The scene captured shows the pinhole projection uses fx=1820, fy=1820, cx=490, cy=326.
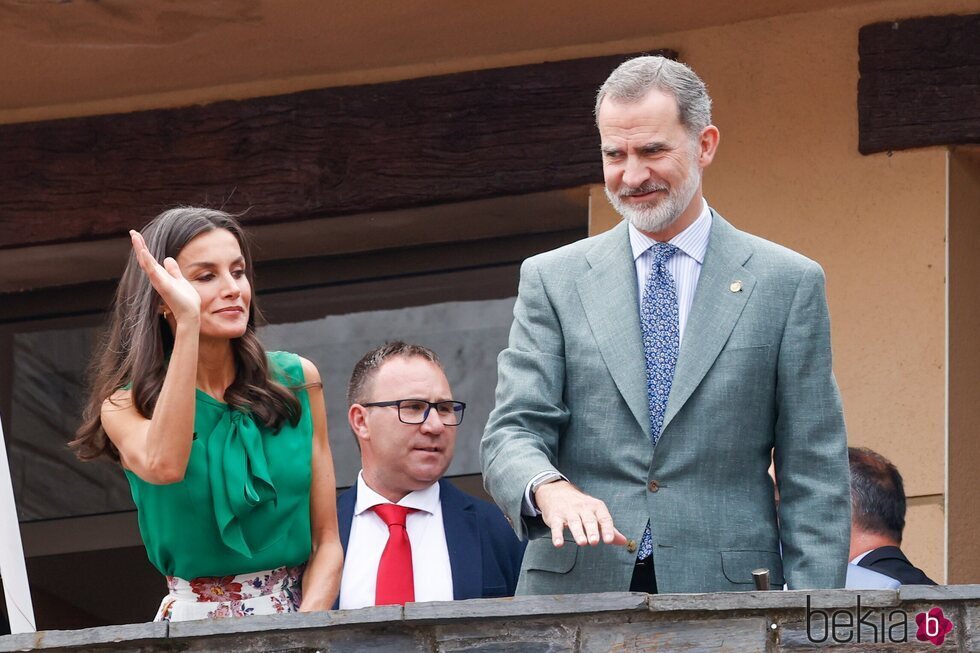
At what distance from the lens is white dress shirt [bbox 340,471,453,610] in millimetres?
3867

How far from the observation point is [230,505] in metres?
3.54

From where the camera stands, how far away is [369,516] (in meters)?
4.07

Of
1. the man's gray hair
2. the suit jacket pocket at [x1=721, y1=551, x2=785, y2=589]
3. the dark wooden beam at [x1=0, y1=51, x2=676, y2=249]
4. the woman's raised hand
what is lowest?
the suit jacket pocket at [x1=721, y1=551, x2=785, y2=589]

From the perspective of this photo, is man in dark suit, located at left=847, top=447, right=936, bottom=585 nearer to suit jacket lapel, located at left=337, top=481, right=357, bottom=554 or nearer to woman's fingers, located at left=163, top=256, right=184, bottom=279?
→ suit jacket lapel, located at left=337, top=481, right=357, bottom=554

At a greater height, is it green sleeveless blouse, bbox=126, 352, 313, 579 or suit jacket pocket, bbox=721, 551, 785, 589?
green sleeveless blouse, bbox=126, 352, 313, 579

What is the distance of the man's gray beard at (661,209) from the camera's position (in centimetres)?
334

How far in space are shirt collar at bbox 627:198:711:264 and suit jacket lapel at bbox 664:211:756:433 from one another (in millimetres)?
17

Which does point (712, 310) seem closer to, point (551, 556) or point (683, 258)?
point (683, 258)

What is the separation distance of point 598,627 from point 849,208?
106 inches

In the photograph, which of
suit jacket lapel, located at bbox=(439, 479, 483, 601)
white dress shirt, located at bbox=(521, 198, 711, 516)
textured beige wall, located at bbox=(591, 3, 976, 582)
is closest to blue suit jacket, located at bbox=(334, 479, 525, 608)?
suit jacket lapel, located at bbox=(439, 479, 483, 601)

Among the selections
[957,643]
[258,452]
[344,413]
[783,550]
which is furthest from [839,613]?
[344,413]

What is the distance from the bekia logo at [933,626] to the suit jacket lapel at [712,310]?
61 cm

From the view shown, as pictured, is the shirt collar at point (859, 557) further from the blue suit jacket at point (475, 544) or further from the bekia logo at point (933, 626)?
the bekia logo at point (933, 626)

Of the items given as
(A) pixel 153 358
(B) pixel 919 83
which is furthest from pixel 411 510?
(B) pixel 919 83
